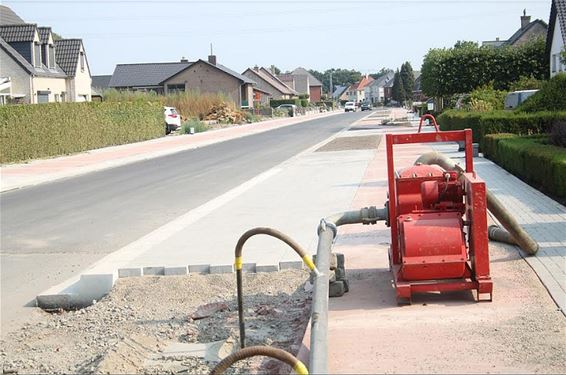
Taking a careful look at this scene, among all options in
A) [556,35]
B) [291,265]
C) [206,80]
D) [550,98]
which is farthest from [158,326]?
[206,80]

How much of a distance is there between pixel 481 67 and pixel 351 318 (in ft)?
123

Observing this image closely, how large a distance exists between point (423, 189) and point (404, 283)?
0.95m

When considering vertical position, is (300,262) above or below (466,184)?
below

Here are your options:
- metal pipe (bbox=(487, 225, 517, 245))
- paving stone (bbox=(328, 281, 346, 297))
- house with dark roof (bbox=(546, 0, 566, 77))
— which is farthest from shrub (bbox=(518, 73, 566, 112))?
paving stone (bbox=(328, 281, 346, 297))

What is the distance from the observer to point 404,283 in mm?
6930

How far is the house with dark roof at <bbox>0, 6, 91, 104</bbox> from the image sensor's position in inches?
1746

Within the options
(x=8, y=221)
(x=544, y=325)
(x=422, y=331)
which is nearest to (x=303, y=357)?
(x=422, y=331)

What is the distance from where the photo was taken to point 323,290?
594cm

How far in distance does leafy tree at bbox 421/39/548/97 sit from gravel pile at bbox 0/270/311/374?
3541 centimetres

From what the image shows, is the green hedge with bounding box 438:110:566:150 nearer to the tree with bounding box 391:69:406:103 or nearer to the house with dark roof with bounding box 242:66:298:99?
the house with dark roof with bounding box 242:66:298:99

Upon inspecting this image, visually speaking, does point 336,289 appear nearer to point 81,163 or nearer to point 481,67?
point 81,163

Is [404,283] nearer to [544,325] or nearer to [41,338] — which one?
[544,325]

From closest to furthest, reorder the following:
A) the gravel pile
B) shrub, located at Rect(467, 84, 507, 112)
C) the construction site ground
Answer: the construction site ground
the gravel pile
shrub, located at Rect(467, 84, 507, 112)

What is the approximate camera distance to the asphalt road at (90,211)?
9969 millimetres
